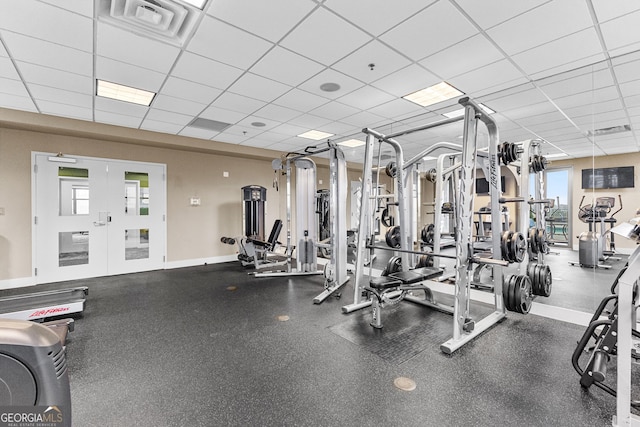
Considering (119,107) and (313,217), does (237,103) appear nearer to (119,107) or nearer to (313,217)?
(119,107)

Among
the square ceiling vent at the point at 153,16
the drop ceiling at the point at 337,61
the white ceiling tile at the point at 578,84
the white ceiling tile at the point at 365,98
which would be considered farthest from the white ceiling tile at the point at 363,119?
the square ceiling vent at the point at 153,16

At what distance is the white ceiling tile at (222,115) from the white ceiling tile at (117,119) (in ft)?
3.86

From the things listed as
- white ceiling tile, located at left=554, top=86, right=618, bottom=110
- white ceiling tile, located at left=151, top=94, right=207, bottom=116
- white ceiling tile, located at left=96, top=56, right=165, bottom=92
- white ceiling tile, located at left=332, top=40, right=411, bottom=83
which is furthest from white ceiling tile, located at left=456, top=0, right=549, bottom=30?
white ceiling tile, located at left=151, top=94, right=207, bottom=116

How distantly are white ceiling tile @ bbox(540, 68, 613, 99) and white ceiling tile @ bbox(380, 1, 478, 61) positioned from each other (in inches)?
68.4

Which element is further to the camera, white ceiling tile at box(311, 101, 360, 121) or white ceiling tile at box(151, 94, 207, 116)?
white ceiling tile at box(311, 101, 360, 121)

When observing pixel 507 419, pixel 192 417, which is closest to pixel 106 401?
pixel 192 417

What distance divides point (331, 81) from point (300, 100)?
72 cm

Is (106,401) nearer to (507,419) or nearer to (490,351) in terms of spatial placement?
(507,419)

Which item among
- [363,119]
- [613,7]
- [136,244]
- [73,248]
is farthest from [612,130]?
[73,248]

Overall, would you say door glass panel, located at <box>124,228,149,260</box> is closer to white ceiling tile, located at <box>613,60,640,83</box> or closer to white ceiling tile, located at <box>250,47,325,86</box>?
white ceiling tile, located at <box>250,47,325,86</box>

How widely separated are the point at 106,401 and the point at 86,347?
103 cm

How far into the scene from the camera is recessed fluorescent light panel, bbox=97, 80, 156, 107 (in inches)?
141

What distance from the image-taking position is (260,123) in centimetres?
508

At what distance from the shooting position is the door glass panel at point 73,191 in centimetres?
500
